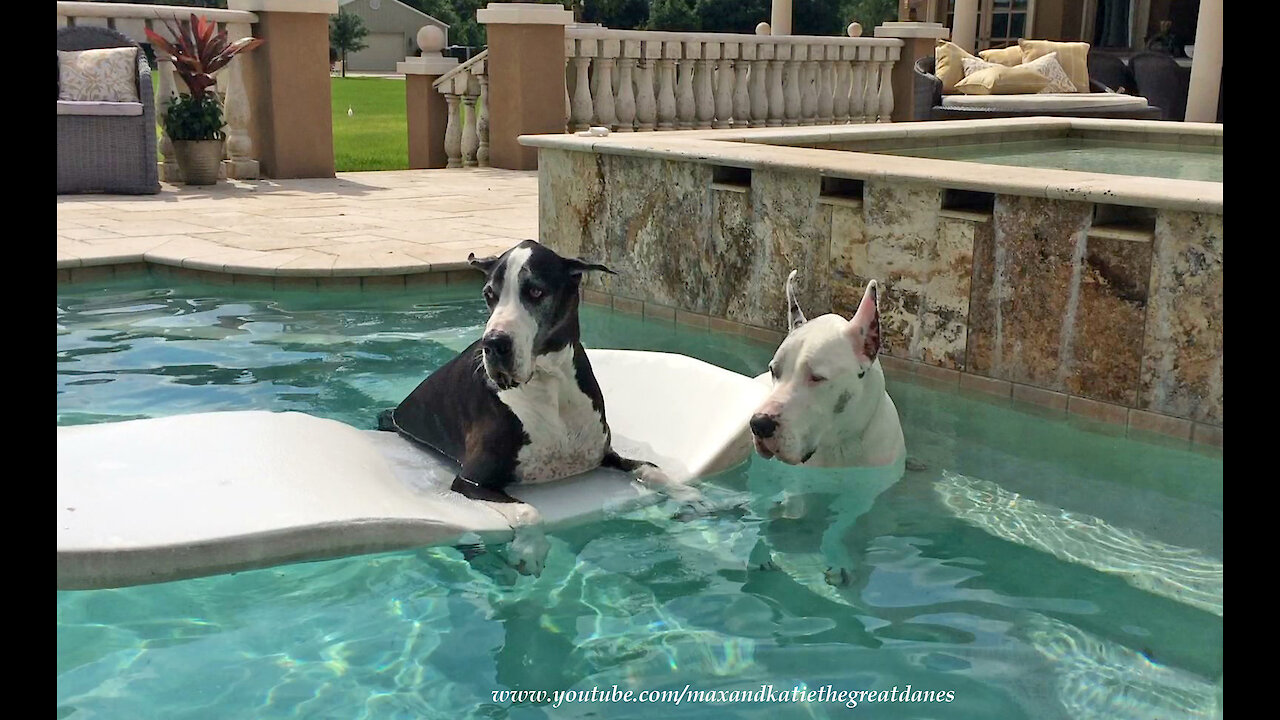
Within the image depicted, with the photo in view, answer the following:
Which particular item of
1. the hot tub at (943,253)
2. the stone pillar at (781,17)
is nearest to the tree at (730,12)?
the stone pillar at (781,17)

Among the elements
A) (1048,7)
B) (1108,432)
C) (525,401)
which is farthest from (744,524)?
(1048,7)

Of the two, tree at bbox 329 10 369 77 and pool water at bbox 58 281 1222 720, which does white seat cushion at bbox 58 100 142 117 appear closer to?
pool water at bbox 58 281 1222 720

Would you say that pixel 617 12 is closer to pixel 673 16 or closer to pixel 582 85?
pixel 673 16

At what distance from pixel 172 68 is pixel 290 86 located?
45.4 inches

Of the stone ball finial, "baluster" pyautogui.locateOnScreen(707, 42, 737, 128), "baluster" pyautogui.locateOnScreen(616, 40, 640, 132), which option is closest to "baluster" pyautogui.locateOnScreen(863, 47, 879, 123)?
"baluster" pyautogui.locateOnScreen(707, 42, 737, 128)

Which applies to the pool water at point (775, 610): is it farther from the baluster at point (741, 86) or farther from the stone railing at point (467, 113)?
the baluster at point (741, 86)

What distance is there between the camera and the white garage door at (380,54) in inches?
2724

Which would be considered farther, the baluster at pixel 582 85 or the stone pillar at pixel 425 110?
the stone pillar at pixel 425 110

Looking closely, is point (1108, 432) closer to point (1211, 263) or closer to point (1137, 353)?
point (1137, 353)

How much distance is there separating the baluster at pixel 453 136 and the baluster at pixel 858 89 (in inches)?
206

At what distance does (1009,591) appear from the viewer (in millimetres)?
3590

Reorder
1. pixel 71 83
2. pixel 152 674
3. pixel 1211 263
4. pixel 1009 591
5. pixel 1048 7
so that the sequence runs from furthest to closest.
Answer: pixel 1048 7, pixel 71 83, pixel 1211 263, pixel 1009 591, pixel 152 674

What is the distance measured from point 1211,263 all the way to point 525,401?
271cm
